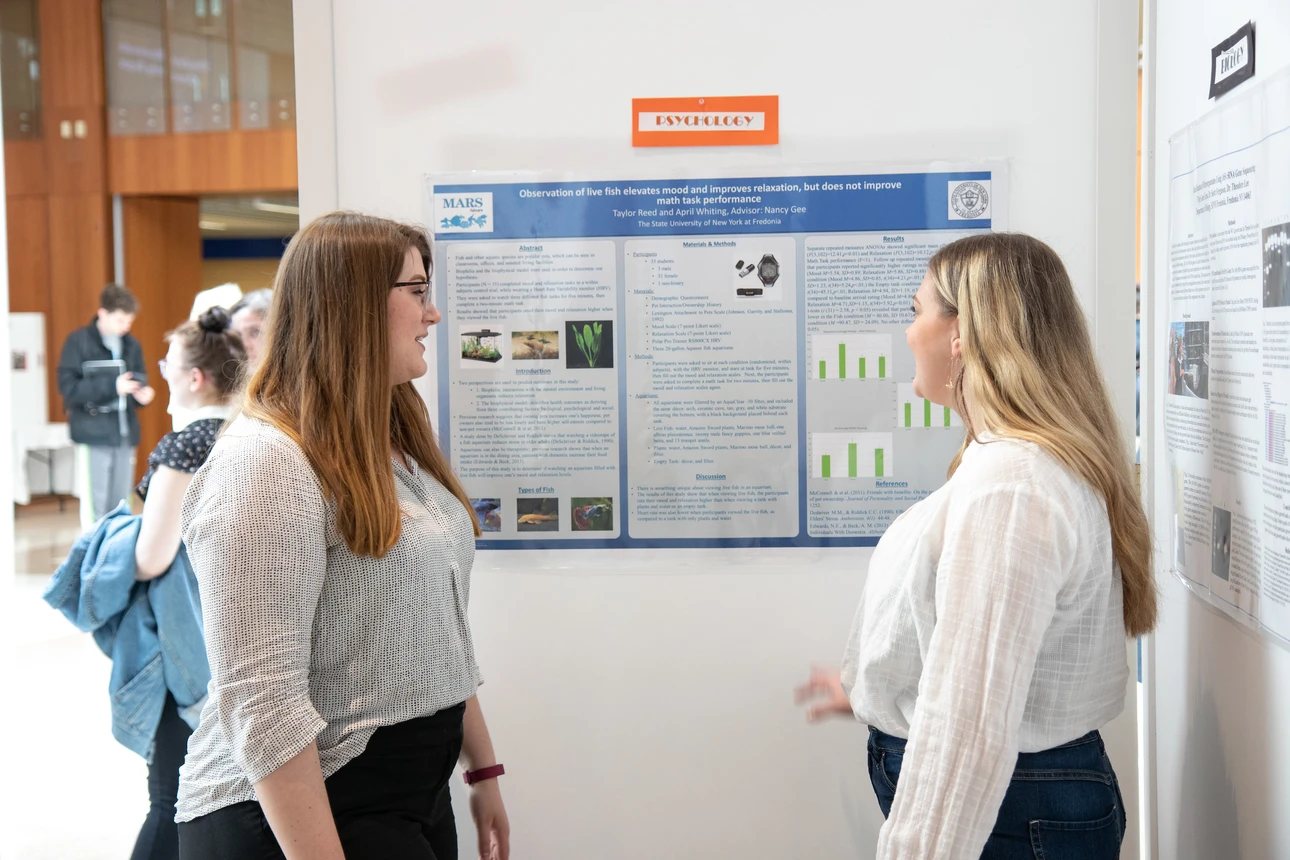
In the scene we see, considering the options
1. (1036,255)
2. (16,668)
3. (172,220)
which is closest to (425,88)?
(1036,255)

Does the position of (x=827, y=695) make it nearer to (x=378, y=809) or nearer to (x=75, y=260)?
(x=378, y=809)

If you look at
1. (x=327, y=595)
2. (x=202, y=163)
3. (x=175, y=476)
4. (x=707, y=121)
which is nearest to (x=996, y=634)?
(x=327, y=595)

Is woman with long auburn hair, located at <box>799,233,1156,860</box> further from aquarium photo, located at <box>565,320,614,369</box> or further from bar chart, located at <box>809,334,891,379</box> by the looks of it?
aquarium photo, located at <box>565,320,614,369</box>

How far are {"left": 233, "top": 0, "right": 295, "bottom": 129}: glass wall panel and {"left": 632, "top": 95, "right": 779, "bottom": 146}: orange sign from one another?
262 inches

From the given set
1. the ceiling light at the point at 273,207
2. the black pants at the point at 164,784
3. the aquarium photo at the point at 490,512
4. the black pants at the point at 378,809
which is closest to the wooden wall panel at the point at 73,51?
the ceiling light at the point at 273,207

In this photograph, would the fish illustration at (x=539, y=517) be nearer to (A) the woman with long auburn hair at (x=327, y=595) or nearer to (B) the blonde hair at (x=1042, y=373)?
(A) the woman with long auburn hair at (x=327, y=595)

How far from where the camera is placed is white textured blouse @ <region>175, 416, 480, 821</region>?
1.24 meters

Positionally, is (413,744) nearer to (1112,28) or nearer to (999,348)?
(999,348)

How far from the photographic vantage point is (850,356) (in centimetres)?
213

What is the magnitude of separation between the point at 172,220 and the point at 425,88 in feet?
25.4

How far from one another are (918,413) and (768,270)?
0.44 meters

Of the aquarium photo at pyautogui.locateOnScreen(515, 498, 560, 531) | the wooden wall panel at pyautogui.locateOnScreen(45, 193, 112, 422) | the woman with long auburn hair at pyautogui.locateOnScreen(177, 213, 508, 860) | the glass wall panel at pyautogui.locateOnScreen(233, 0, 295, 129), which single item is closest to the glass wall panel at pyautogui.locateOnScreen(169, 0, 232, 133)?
the glass wall panel at pyautogui.locateOnScreen(233, 0, 295, 129)

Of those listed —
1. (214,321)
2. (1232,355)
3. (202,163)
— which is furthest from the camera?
(202,163)

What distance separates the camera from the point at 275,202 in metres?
11.3
